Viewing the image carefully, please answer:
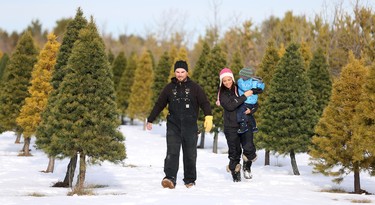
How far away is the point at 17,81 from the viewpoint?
28.5 metres

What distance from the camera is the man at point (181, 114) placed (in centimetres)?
1027

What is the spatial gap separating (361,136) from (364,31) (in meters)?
28.9

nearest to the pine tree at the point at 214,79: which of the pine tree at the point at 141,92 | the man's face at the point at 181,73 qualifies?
the pine tree at the point at 141,92

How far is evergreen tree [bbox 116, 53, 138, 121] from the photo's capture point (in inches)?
1891

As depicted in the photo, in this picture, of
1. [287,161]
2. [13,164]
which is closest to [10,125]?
[13,164]

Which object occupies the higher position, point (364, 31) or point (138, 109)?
point (364, 31)

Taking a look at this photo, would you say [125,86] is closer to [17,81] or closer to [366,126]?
[17,81]

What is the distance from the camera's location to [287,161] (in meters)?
26.3

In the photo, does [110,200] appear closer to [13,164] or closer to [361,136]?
[361,136]

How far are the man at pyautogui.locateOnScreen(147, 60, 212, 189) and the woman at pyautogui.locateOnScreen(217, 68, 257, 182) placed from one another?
1.36 m

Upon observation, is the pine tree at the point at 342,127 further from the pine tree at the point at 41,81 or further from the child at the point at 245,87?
the pine tree at the point at 41,81

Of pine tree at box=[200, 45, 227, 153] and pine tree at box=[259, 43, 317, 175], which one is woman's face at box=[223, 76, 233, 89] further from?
pine tree at box=[200, 45, 227, 153]

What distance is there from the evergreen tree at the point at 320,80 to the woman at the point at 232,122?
17039 millimetres

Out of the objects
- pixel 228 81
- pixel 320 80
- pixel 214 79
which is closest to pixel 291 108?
pixel 228 81
